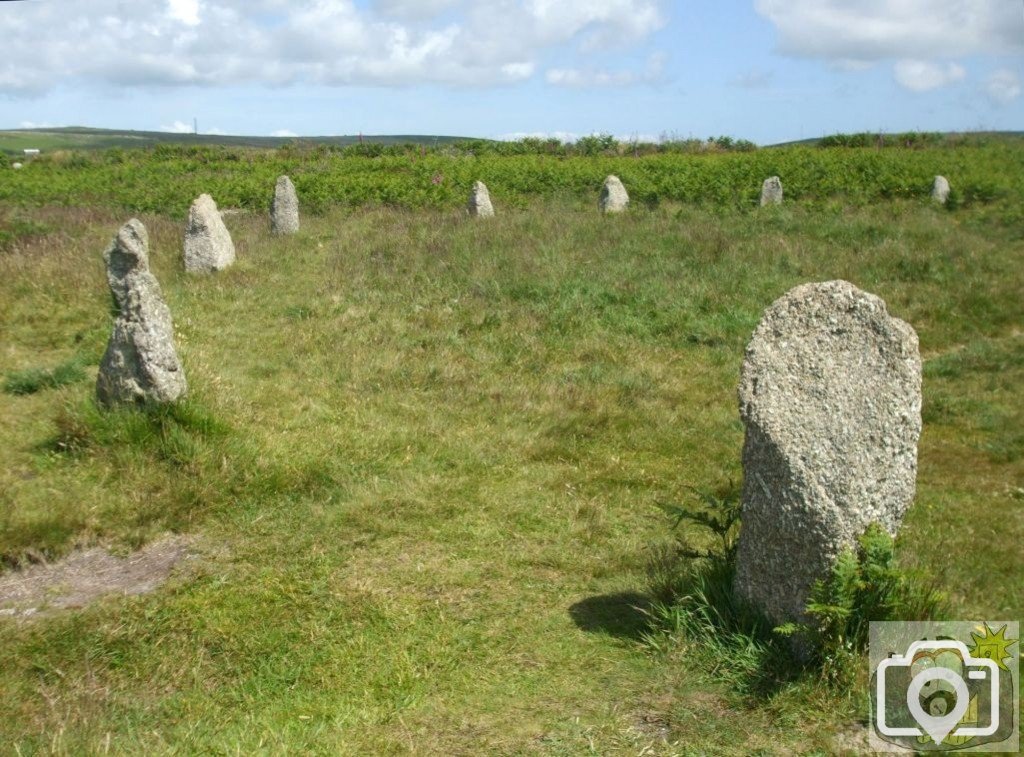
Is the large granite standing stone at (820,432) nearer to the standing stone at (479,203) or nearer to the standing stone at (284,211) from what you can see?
the standing stone at (284,211)

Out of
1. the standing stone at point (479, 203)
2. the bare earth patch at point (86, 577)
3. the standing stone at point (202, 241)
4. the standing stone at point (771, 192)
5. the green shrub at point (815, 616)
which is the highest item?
the standing stone at point (771, 192)

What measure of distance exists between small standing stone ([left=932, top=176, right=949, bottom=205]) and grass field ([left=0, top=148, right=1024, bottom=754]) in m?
6.29

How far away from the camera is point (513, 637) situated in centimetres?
518

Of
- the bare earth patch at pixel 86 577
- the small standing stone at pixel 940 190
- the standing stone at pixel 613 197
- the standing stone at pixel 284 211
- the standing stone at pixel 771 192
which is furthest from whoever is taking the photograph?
the standing stone at pixel 771 192

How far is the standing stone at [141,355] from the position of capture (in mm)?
7512

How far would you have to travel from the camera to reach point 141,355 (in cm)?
746

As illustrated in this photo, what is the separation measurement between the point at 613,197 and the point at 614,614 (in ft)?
54.7

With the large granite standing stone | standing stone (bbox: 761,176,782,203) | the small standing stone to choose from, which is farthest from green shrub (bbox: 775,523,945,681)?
the small standing stone

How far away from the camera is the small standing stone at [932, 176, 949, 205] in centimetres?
2056

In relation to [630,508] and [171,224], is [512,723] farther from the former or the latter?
[171,224]

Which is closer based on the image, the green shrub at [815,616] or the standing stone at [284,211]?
the green shrub at [815,616]

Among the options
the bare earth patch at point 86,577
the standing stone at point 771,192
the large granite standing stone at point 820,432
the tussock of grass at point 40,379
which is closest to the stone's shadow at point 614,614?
the large granite standing stone at point 820,432

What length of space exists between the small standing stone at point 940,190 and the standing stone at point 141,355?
1783 centimetres

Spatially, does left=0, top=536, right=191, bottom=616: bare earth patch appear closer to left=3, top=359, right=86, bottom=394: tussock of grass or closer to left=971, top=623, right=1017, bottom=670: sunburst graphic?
left=3, top=359, right=86, bottom=394: tussock of grass
